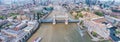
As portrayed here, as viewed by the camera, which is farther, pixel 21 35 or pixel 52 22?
pixel 52 22

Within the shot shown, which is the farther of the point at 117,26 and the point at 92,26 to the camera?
the point at 117,26

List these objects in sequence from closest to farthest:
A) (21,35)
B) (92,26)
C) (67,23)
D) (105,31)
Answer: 1. (21,35)
2. (105,31)
3. (92,26)
4. (67,23)

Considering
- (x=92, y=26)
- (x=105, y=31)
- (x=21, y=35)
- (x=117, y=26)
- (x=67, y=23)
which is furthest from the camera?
(x=67, y=23)

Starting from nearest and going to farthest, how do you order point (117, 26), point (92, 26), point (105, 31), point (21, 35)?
point (21, 35) < point (105, 31) < point (92, 26) < point (117, 26)

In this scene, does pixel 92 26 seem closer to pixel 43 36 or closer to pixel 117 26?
pixel 117 26

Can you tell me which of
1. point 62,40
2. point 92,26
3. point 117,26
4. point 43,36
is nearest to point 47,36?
point 43,36

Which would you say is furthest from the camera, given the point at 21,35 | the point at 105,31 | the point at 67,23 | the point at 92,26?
the point at 67,23

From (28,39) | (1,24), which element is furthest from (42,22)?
(28,39)

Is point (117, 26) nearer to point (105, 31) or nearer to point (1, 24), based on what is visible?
point (105, 31)

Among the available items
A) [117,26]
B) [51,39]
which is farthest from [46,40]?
[117,26]
